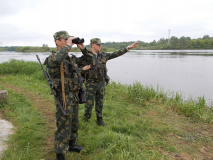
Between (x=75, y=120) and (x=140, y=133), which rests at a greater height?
(x=75, y=120)

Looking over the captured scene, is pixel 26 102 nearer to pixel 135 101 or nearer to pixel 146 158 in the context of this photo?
pixel 135 101

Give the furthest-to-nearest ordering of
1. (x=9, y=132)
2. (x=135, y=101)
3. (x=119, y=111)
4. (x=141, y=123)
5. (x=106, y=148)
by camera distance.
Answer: (x=135, y=101)
(x=119, y=111)
(x=141, y=123)
(x=9, y=132)
(x=106, y=148)

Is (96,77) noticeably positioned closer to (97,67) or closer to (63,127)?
(97,67)

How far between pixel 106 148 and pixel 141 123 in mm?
1449

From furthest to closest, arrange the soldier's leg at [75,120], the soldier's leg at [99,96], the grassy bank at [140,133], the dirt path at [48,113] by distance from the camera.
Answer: the soldier's leg at [99,96], the dirt path at [48,113], the grassy bank at [140,133], the soldier's leg at [75,120]

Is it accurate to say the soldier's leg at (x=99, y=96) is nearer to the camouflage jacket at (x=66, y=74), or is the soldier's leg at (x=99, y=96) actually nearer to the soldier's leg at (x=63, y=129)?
the camouflage jacket at (x=66, y=74)

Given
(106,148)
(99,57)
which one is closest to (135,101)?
(99,57)

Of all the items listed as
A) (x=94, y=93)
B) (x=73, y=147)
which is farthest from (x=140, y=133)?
(x=73, y=147)

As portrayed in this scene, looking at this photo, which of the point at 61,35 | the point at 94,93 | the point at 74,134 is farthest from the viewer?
the point at 94,93

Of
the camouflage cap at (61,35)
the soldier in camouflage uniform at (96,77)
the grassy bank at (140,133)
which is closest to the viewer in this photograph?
the camouflage cap at (61,35)

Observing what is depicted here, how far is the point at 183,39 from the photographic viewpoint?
2512 inches

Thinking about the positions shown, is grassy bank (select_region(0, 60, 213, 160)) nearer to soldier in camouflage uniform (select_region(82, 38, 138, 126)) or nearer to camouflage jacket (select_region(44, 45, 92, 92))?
soldier in camouflage uniform (select_region(82, 38, 138, 126))

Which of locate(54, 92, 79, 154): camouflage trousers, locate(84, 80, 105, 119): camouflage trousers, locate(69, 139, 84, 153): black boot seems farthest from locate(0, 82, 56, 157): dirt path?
locate(84, 80, 105, 119): camouflage trousers

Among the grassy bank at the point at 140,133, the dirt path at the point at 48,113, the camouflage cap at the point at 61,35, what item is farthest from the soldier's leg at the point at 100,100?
the camouflage cap at the point at 61,35
